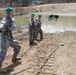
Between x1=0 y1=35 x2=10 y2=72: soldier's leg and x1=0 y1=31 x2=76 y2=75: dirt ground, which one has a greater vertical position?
x1=0 y1=35 x2=10 y2=72: soldier's leg

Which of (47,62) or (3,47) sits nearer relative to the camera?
(3,47)

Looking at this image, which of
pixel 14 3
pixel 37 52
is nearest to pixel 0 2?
pixel 14 3

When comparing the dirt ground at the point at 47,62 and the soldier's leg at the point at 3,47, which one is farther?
the dirt ground at the point at 47,62

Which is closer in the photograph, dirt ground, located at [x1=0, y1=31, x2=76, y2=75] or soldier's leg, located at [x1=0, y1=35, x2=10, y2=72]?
soldier's leg, located at [x1=0, y1=35, x2=10, y2=72]

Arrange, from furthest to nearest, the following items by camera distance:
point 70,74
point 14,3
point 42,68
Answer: point 14,3, point 42,68, point 70,74

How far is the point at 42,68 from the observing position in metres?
8.45

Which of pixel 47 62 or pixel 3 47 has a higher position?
pixel 3 47

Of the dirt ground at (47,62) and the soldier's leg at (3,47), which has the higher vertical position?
the soldier's leg at (3,47)

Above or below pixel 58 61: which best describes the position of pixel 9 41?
above

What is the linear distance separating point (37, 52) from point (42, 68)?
265 centimetres

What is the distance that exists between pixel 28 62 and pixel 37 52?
1.93m

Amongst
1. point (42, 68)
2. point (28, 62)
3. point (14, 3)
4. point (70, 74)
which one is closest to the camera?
point (70, 74)

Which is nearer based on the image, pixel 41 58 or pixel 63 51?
pixel 41 58

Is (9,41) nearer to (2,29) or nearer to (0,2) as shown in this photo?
(2,29)
